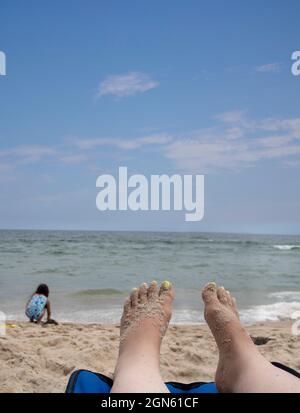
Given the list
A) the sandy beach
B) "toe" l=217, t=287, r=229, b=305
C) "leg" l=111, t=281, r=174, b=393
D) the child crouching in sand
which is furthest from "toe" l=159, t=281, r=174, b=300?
the child crouching in sand

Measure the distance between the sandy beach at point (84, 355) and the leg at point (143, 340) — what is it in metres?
0.58

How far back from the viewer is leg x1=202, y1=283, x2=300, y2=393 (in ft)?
5.18

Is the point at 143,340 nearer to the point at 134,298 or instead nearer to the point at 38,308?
the point at 134,298

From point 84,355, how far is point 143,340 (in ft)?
3.85

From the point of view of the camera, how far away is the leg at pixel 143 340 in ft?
5.07

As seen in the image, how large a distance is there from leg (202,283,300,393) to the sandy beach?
24.0 inches

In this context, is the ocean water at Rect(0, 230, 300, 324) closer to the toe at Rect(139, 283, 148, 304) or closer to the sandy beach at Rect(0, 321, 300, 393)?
the sandy beach at Rect(0, 321, 300, 393)

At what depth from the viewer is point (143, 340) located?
207cm

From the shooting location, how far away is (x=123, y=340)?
2125mm

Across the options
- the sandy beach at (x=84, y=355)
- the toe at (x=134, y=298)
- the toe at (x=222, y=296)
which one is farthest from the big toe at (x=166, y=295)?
the sandy beach at (x=84, y=355)

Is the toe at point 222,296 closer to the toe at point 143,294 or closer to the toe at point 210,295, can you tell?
the toe at point 210,295

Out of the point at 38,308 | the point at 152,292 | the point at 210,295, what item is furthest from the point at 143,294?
the point at 38,308

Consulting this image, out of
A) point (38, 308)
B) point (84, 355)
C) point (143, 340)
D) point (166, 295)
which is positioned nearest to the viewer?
point (143, 340)
